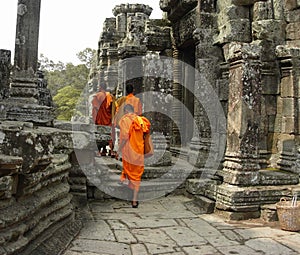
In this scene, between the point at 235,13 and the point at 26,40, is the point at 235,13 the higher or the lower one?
the higher one

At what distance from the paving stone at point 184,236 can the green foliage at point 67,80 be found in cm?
2658

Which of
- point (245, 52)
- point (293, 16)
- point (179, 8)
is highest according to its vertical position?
point (179, 8)

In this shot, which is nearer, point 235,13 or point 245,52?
point 245,52

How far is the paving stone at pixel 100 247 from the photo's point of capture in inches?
157

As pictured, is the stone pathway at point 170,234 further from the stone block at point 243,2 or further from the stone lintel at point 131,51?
the stone block at point 243,2

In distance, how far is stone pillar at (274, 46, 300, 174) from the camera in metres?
7.09

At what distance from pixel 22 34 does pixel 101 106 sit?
3655 mm

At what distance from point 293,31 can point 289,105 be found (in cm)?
144

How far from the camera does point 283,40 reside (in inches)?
298

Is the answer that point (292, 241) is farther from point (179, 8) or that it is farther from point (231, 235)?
point (179, 8)

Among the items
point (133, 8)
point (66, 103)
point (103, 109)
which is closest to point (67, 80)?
point (66, 103)

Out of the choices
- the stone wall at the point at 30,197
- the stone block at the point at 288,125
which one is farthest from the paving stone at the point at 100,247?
the stone block at the point at 288,125

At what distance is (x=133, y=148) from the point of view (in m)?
6.42

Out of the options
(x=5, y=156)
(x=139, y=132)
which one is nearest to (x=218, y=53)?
(x=139, y=132)
